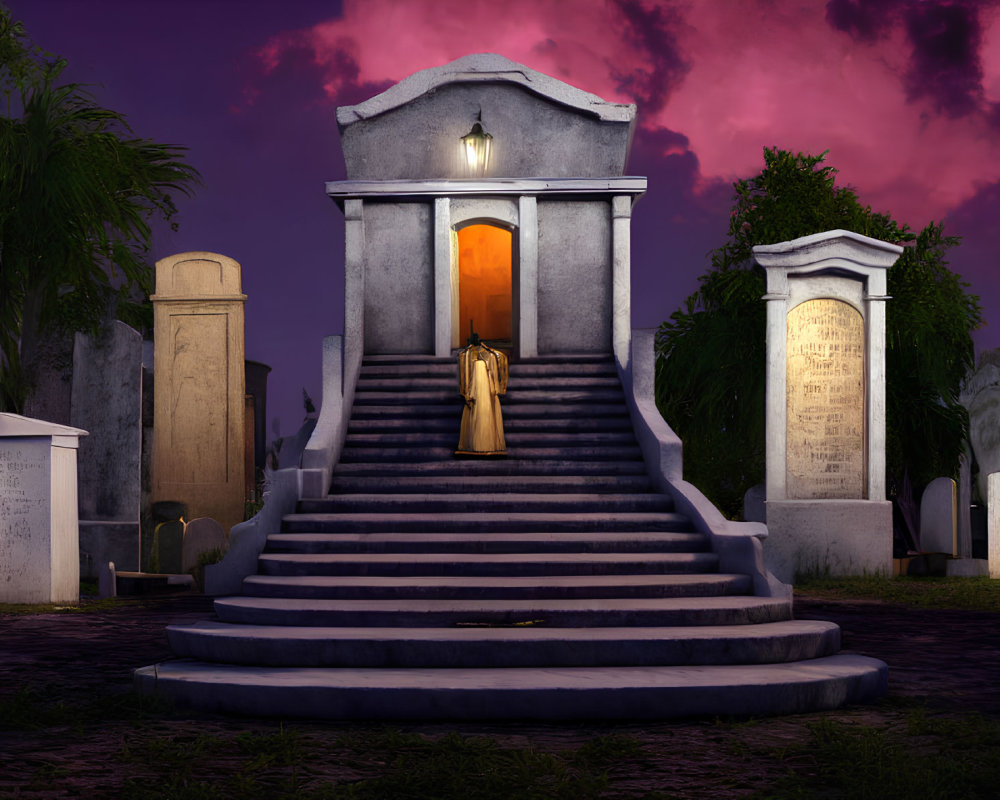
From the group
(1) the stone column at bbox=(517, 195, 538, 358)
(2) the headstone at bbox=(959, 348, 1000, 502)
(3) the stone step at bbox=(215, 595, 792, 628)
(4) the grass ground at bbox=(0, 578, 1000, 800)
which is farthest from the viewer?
(2) the headstone at bbox=(959, 348, 1000, 502)

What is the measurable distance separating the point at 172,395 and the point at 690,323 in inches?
453

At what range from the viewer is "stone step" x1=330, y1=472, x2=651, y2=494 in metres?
11.4

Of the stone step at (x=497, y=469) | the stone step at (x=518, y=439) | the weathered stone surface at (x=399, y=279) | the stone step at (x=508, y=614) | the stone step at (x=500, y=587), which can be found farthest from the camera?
the weathered stone surface at (x=399, y=279)

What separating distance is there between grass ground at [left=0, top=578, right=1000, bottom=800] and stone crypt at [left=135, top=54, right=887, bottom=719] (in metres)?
0.29

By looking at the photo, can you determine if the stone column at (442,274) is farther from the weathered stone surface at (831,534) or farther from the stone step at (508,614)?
the stone step at (508,614)

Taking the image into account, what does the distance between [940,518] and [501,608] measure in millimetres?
10396

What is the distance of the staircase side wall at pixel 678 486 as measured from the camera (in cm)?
934

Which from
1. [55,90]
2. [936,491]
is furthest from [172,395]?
[936,491]

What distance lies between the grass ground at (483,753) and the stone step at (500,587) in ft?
4.75

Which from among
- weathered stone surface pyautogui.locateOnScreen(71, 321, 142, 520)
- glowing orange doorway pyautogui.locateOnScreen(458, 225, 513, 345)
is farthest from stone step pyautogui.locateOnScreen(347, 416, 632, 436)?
glowing orange doorway pyautogui.locateOnScreen(458, 225, 513, 345)

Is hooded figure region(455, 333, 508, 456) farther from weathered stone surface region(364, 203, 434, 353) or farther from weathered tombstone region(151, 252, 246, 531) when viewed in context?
weathered tombstone region(151, 252, 246, 531)

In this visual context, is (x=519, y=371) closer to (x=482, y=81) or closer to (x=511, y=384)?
(x=511, y=384)

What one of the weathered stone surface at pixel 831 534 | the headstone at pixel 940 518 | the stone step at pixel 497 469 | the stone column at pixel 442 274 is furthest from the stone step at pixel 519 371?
the headstone at pixel 940 518

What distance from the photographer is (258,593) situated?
919 centimetres
